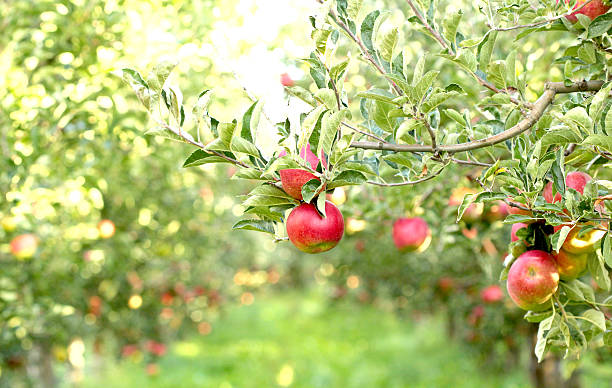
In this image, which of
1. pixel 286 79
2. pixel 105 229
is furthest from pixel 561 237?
pixel 105 229

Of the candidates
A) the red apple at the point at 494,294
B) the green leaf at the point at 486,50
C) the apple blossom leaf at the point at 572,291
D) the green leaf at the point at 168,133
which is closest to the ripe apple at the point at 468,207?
the apple blossom leaf at the point at 572,291

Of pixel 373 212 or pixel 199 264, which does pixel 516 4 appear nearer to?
pixel 373 212

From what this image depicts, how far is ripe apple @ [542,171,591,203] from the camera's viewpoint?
139 cm

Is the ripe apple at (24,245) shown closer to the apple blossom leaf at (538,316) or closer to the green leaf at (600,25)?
the apple blossom leaf at (538,316)

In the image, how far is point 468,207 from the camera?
2.41m

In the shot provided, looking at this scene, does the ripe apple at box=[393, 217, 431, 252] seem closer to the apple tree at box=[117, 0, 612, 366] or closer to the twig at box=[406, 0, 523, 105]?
the apple tree at box=[117, 0, 612, 366]

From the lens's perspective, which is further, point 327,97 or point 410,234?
point 410,234

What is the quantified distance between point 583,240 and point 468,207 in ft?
3.44

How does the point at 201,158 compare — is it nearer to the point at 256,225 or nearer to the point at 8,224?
the point at 256,225

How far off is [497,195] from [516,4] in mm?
437

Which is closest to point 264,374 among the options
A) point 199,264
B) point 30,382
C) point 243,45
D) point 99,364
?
point 199,264

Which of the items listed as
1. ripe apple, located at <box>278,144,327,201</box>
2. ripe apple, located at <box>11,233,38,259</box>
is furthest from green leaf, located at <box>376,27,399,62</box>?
ripe apple, located at <box>11,233,38,259</box>

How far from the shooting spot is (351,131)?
1.24 metres

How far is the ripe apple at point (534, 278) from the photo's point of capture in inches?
54.5
